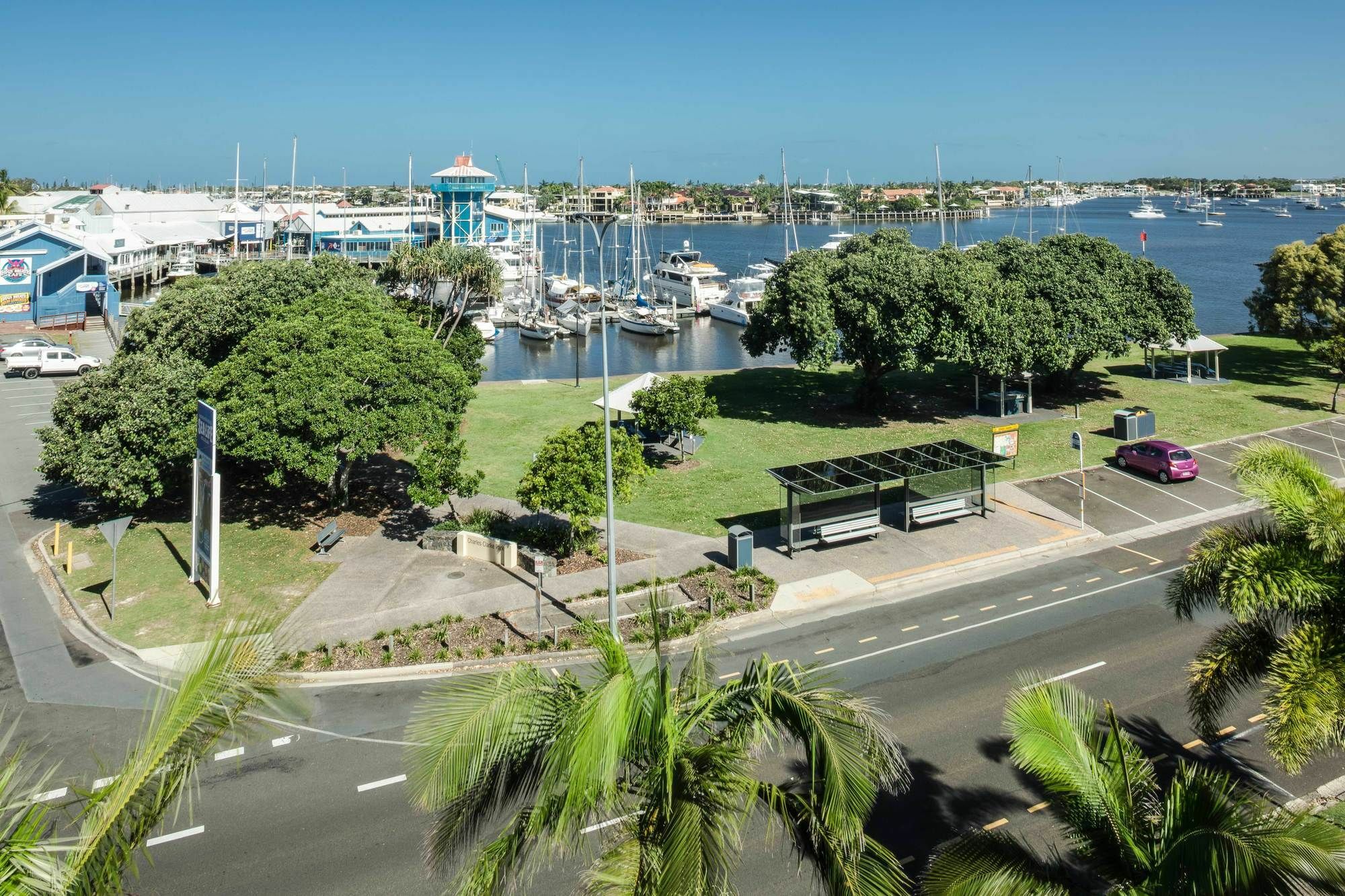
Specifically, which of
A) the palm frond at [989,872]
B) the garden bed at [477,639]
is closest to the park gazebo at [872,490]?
the garden bed at [477,639]

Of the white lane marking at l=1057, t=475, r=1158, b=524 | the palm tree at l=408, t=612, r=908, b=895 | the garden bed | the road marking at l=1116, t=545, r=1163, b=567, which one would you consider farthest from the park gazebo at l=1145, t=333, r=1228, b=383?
the palm tree at l=408, t=612, r=908, b=895

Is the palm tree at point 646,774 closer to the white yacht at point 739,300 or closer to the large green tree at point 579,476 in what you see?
the large green tree at point 579,476

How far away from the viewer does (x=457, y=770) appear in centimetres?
793

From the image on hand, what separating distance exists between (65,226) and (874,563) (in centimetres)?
8453

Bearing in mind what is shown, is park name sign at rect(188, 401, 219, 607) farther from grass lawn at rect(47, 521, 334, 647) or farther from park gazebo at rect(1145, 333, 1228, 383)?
park gazebo at rect(1145, 333, 1228, 383)

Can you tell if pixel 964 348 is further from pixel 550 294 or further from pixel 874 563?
pixel 550 294

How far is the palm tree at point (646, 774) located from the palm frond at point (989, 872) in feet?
1.31

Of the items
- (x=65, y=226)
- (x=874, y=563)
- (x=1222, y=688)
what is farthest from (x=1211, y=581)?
(x=65, y=226)

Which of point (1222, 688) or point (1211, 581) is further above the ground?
point (1211, 581)

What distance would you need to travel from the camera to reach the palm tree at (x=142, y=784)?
590 centimetres

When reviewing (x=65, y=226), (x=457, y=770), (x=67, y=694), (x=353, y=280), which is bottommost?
(x=67, y=694)

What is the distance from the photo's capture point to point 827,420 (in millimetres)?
40156

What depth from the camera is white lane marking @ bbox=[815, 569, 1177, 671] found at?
19766 millimetres

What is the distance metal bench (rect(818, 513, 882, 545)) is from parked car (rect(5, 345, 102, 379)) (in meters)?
39.2
